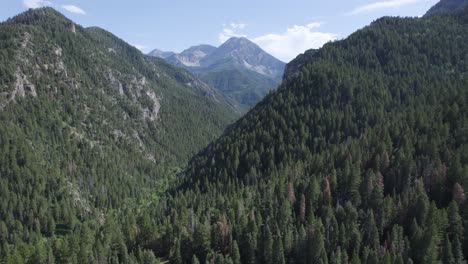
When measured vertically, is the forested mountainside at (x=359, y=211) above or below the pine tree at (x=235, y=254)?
above

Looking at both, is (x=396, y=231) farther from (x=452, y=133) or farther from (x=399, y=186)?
(x=452, y=133)

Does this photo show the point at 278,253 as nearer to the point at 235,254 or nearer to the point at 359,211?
the point at 235,254

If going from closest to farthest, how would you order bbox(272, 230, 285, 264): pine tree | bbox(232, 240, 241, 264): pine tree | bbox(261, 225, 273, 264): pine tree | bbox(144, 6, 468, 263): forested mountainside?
bbox(144, 6, 468, 263): forested mountainside, bbox(272, 230, 285, 264): pine tree, bbox(232, 240, 241, 264): pine tree, bbox(261, 225, 273, 264): pine tree

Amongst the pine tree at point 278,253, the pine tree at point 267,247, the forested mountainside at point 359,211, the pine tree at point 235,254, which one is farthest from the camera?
the pine tree at point 267,247

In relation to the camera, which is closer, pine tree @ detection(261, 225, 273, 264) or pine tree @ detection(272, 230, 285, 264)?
pine tree @ detection(272, 230, 285, 264)

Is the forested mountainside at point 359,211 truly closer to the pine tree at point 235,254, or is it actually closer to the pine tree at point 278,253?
the pine tree at point 278,253

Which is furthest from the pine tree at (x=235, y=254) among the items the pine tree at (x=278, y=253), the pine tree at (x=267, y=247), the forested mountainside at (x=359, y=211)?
the pine tree at (x=278, y=253)

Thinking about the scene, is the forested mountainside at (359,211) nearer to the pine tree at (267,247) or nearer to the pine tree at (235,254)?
the pine tree at (267,247)

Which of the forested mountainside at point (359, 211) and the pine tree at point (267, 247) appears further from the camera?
the pine tree at point (267, 247)

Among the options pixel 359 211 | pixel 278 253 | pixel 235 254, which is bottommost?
pixel 235 254

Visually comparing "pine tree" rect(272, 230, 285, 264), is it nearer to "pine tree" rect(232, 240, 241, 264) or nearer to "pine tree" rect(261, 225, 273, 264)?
"pine tree" rect(261, 225, 273, 264)

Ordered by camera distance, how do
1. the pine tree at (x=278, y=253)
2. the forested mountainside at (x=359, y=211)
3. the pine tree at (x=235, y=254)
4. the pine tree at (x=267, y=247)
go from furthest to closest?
the pine tree at (x=267, y=247)
the pine tree at (x=235, y=254)
the pine tree at (x=278, y=253)
the forested mountainside at (x=359, y=211)

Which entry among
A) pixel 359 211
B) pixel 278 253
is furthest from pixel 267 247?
pixel 359 211

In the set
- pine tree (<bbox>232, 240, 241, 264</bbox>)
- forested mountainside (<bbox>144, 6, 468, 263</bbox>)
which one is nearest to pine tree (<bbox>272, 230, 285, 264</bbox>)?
forested mountainside (<bbox>144, 6, 468, 263</bbox>)
